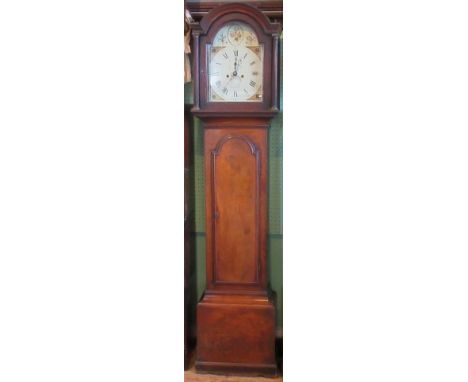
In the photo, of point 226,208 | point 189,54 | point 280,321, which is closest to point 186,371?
point 280,321

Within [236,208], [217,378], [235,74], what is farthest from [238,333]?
[235,74]

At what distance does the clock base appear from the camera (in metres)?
1.66

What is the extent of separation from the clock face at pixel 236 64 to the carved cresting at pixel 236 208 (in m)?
0.19

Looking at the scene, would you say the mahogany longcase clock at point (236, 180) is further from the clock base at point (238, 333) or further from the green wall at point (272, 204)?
the green wall at point (272, 204)

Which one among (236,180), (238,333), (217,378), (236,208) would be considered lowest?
(217,378)

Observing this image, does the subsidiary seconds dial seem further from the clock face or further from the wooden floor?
the wooden floor

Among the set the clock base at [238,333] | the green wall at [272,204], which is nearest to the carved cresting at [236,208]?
the clock base at [238,333]

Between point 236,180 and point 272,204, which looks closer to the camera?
point 236,180

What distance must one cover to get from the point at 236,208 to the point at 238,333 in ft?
1.81

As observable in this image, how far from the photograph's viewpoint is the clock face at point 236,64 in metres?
1.61

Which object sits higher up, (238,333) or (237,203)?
(237,203)

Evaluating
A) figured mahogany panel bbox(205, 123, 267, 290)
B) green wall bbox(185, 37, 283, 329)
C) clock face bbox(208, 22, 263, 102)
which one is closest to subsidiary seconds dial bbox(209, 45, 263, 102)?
clock face bbox(208, 22, 263, 102)

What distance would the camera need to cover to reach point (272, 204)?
1.90 metres

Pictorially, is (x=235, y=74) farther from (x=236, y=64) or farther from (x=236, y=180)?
(x=236, y=180)
